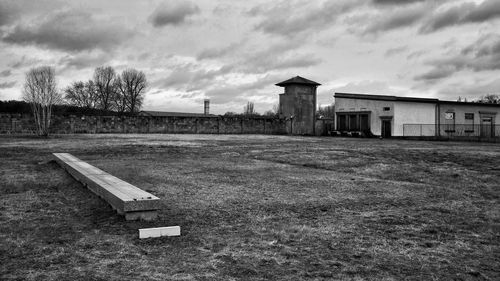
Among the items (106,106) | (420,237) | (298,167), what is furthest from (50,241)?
(106,106)

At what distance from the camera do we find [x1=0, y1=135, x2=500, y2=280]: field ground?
3844 millimetres

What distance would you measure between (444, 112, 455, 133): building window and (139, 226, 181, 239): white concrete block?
131 ft

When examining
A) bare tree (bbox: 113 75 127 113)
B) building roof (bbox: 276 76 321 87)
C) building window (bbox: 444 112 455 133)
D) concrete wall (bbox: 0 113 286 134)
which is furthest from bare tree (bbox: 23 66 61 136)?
bare tree (bbox: 113 75 127 113)

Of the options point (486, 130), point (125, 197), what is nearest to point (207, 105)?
point (486, 130)

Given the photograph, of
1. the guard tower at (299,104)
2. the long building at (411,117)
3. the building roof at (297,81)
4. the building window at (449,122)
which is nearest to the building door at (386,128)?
the long building at (411,117)

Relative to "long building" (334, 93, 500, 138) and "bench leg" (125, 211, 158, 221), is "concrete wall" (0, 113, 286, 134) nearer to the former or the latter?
"long building" (334, 93, 500, 138)

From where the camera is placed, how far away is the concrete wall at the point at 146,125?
37469mm

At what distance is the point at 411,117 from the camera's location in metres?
39.4

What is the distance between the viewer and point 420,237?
5.00 metres

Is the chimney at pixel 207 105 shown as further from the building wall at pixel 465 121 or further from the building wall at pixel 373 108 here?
Result: the building wall at pixel 465 121

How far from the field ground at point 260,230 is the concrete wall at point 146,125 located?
31090 millimetres

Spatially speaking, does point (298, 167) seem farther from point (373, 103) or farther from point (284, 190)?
point (373, 103)

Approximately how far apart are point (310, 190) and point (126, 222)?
3921 millimetres

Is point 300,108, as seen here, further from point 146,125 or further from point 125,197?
point 125,197
